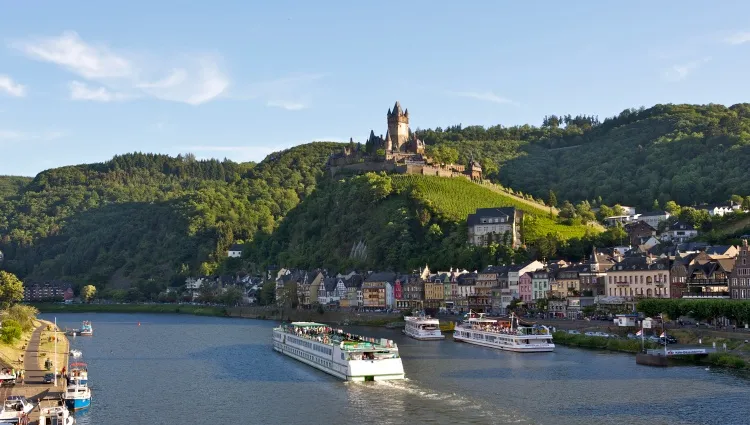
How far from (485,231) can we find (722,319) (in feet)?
174

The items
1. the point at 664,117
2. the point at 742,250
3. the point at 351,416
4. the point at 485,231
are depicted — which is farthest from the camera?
the point at 664,117

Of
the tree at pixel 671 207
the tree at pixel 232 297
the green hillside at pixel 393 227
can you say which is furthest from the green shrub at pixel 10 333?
the tree at pixel 671 207

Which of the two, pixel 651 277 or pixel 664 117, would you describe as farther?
pixel 664 117

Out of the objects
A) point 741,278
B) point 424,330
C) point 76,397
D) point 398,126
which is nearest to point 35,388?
point 76,397

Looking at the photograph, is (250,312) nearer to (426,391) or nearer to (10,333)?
(10,333)

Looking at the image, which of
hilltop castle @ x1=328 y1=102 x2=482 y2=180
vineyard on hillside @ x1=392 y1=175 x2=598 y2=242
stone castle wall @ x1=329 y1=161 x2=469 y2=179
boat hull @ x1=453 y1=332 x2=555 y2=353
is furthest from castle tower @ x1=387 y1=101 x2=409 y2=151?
boat hull @ x1=453 y1=332 x2=555 y2=353

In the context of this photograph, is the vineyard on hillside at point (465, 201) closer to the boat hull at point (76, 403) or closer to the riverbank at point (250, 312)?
the riverbank at point (250, 312)

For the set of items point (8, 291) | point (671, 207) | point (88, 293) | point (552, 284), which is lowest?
point (88, 293)

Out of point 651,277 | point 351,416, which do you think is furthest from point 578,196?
point 351,416

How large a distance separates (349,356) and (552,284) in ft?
149

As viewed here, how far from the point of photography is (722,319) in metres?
67.9

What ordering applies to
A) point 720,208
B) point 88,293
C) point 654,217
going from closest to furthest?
1. point 720,208
2. point 654,217
3. point 88,293

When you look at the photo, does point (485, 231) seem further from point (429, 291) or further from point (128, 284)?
point (128, 284)

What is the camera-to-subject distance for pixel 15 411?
39.2 meters
